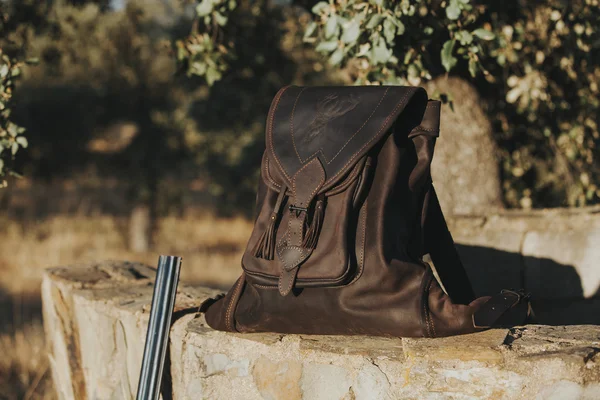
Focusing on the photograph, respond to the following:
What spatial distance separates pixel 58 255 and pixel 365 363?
29.4ft

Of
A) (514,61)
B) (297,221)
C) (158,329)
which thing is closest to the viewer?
(297,221)

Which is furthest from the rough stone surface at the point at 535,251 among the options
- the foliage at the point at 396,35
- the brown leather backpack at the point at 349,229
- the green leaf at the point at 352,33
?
the brown leather backpack at the point at 349,229

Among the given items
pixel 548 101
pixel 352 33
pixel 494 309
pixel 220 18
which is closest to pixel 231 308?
pixel 494 309

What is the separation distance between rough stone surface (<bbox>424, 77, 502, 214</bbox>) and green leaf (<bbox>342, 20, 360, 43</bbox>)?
4.34ft

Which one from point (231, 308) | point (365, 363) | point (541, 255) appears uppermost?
point (541, 255)

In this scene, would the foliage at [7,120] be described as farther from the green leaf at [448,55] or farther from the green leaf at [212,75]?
the green leaf at [448,55]

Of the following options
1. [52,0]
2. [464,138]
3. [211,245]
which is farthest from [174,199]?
[464,138]

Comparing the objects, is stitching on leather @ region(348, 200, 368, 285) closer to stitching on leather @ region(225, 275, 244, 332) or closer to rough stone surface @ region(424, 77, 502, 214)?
stitching on leather @ region(225, 275, 244, 332)

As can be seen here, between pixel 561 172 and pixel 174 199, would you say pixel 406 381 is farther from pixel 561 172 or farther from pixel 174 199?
pixel 174 199

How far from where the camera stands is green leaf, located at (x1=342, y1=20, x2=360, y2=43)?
2.89m

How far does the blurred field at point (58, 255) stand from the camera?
4980 mm

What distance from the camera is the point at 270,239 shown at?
7.52 ft

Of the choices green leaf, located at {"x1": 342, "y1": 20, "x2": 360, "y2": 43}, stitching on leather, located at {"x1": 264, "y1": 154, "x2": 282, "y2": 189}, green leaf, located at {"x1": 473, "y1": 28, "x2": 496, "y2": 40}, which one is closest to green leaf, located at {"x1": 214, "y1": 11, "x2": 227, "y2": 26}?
green leaf, located at {"x1": 342, "y1": 20, "x2": 360, "y2": 43}

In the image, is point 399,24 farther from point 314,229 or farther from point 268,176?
point 314,229
